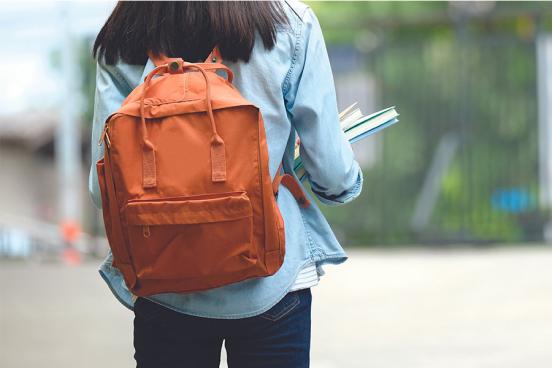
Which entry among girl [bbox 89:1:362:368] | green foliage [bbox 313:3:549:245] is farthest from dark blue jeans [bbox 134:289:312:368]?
green foliage [bbox 313:3:549:245]

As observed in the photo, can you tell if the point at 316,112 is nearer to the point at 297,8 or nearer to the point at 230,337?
the point at 297,8

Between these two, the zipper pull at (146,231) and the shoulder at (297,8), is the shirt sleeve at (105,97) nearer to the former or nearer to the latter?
the zipper pull at (146,231)

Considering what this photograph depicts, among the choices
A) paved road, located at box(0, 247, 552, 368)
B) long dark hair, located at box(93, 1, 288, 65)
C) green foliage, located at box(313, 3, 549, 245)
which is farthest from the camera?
green foliage, located at box(313, 3, 549, 245)

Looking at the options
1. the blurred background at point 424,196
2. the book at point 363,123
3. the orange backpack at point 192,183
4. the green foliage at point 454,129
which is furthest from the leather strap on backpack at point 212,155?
the green foliage at point 454,129

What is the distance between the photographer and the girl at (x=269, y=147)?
83.7 inches

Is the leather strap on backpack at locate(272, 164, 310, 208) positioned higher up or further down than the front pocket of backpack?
higher up

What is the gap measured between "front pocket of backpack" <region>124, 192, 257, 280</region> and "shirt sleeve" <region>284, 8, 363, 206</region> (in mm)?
224

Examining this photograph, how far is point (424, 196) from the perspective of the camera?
41.1 feet

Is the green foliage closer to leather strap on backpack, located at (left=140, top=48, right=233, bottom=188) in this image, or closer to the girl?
the girl

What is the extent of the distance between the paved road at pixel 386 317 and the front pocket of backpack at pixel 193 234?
3.42 meters

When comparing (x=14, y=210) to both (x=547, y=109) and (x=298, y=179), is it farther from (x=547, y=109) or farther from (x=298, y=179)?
(x=298, y=179)

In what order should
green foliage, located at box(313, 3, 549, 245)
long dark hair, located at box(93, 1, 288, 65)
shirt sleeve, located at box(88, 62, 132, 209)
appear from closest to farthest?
long dark hair, located at box(93, 1, 288, 65), shirt sleeve, located at box(88, 62, 132, 209), green foliage, located at box(313, 3, 549, 245)

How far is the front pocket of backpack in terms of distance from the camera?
202 centimetres

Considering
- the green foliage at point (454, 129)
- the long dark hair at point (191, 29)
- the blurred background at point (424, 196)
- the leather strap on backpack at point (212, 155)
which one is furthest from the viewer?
the green foliage at point (454, 129)
